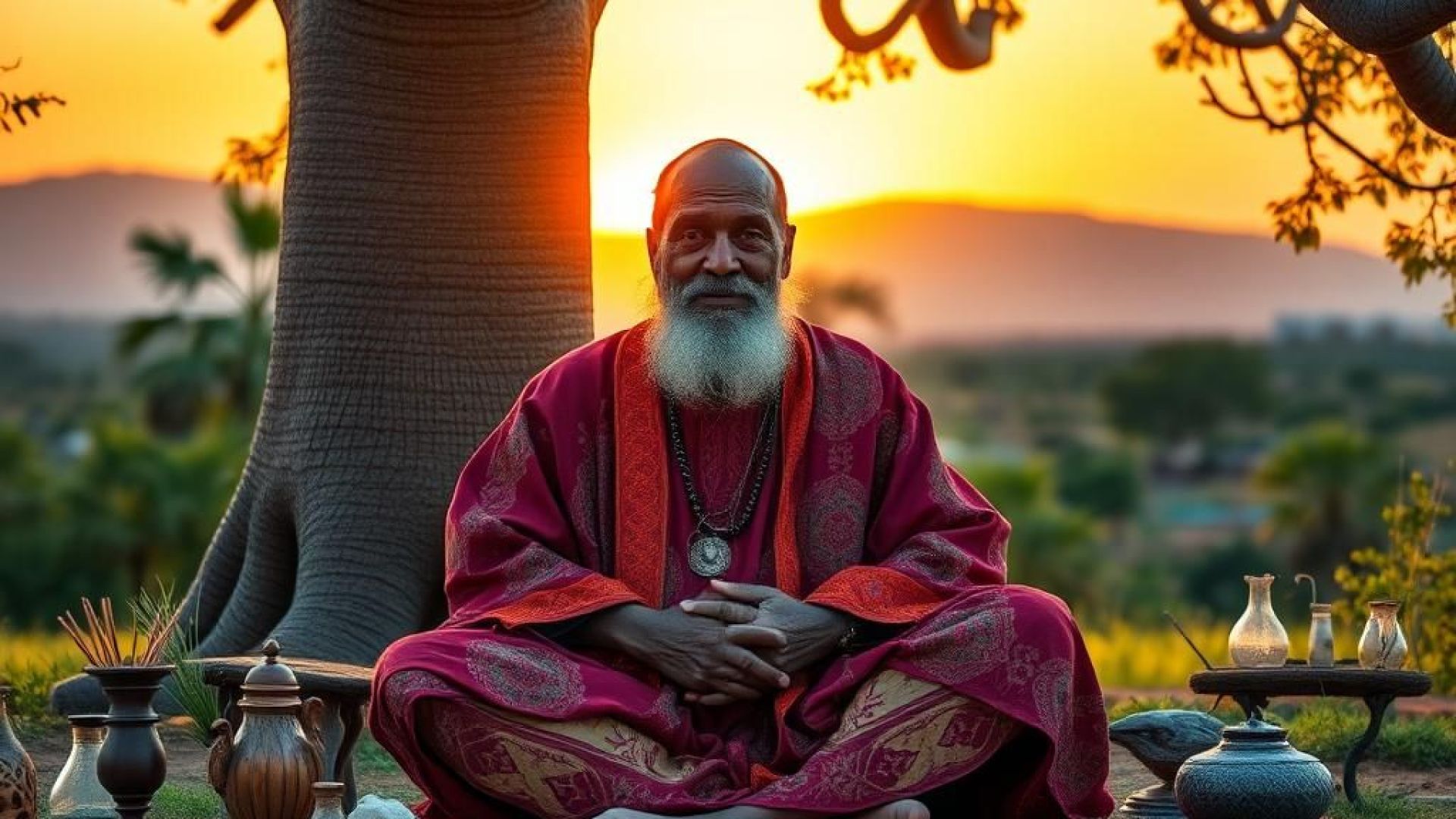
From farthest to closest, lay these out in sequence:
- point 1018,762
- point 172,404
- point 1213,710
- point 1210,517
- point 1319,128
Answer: point 1210,517
point 172,404
point 1319,128
point 1213,710
point 1018,762

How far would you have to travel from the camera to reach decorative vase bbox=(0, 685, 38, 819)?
5.64 metres

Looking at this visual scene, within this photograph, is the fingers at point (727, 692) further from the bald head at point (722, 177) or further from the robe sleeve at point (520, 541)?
the bald head at point (722, 177)

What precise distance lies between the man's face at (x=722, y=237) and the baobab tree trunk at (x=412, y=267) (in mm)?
2716

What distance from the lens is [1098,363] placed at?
98250 mm

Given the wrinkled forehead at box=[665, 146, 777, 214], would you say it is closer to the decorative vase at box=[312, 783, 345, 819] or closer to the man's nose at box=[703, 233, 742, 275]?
the man's nose at box=[703, 233, 742, 275]

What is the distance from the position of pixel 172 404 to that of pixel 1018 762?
3724 centimetres

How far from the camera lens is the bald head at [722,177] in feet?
20.9

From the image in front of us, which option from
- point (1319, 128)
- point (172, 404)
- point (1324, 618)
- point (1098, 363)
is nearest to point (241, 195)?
point (172, 404)

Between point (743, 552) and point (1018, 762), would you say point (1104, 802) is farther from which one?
point (743, 552)

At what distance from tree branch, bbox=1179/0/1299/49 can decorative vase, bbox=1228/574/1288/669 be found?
3.76m

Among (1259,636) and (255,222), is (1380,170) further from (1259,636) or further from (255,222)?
(255,222)

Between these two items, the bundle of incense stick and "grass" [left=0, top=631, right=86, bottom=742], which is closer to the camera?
the bundle of incense stick

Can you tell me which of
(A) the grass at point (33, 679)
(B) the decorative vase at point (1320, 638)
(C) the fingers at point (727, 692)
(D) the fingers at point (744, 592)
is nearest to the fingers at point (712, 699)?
(C) the fingers at point (727, 692)

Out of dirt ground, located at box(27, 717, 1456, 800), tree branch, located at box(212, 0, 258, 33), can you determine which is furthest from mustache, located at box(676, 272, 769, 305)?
tree branch, located at box(212, 0, 258, 33)
